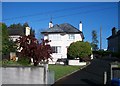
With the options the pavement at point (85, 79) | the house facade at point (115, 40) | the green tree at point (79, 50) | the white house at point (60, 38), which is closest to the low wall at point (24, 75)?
the pavement at point (85, 79)

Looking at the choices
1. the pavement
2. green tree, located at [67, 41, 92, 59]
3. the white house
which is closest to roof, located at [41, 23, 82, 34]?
the white house

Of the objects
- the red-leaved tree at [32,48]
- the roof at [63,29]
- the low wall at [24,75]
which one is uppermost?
the roof at [63,29]

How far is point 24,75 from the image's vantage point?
57.4 feet

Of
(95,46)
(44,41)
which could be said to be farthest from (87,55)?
(95,46)

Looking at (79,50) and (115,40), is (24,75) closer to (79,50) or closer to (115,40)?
(79,50)

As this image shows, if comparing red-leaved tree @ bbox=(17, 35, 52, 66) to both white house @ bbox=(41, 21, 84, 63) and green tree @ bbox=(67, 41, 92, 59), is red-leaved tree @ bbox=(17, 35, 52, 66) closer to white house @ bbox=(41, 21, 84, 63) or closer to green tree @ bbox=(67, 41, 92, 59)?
green tree @ bbox=(67, 41, 92, 59)

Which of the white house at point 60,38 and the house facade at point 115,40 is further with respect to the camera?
the house facade at point 115,40

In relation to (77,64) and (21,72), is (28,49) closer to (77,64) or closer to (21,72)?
(21,72)

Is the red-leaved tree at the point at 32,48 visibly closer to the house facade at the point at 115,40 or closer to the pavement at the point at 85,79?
the pavement at the point at 85,79

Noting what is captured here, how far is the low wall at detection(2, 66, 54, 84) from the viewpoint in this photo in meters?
17.4

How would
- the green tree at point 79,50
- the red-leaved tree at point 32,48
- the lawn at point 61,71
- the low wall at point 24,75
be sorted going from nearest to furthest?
the low wall at point 24,75, the red-leaved tree at point 32,48, the lawn at point 61,71, the green tree at point 79,50

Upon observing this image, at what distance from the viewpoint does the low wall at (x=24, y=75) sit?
17.4 metres

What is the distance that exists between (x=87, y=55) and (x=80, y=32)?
7.75 m

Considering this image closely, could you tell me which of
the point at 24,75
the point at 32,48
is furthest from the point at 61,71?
the point at 24,75
